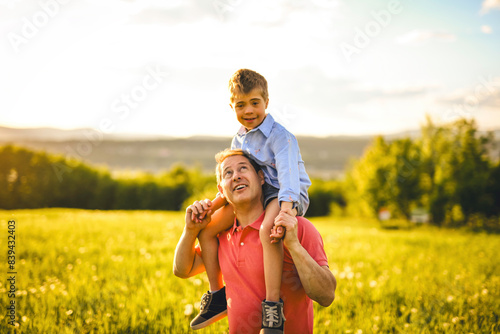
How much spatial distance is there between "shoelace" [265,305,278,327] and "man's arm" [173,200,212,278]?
0.77 m

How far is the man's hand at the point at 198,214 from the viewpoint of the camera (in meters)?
2.85

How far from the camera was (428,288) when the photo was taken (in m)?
5.93

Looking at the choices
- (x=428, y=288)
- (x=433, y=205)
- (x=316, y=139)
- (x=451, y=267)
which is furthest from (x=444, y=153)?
(x=316, y=139)

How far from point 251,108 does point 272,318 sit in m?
1.50

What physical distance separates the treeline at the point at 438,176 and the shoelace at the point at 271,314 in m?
30.7

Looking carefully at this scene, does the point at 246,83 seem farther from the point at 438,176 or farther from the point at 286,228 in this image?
the point at 438,176

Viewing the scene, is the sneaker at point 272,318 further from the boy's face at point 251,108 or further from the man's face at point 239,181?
the boy's face at point 251,108

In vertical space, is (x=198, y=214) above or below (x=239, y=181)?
below

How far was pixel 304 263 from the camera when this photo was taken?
8.23 feet

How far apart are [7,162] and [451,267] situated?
151ft

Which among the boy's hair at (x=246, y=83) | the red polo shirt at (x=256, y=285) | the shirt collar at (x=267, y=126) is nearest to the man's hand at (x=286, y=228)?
the red polo shirt at (x=256, y=285)

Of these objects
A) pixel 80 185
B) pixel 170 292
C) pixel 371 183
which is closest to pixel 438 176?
pixel 371 183

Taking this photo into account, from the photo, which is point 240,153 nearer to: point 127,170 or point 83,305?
point 83,305

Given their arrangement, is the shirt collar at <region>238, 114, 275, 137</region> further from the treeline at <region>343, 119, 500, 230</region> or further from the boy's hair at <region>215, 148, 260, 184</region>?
the treeline at <region>343, 119, 500, 230</region>
